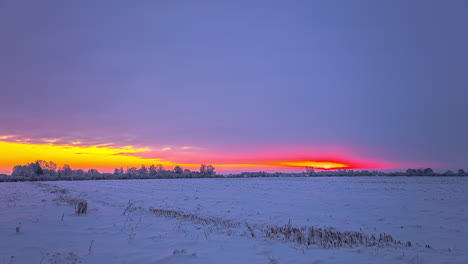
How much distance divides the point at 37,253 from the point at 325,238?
28.3 feet

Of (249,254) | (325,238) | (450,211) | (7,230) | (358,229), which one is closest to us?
(249,254)

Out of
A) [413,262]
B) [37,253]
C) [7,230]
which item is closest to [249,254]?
[413,262]

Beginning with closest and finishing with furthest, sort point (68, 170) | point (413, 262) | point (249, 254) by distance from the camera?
1. point (413, 262)
2. point (249, 254)
3. point (68, 170)

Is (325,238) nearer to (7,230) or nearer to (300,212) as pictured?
(300,212)

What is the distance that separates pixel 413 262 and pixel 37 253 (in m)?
9.81

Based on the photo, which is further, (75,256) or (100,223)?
(100,223)

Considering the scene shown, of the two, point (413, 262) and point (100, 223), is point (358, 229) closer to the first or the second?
point (413, 262)

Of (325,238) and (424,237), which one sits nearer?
(325,238)

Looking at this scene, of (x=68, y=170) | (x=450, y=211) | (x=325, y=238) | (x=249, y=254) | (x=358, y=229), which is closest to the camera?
(x=249, y=254)

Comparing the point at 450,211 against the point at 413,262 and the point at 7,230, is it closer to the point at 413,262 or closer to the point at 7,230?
the point at 413,262

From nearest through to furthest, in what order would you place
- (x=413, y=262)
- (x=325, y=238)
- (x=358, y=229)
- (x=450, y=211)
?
(x=413, y=262) → (x=325, y=238) → (x=358, y=229) → (x=450, y=211)

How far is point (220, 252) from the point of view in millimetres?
7926

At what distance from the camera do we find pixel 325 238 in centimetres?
959

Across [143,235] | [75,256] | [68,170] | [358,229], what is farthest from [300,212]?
[68,170]
